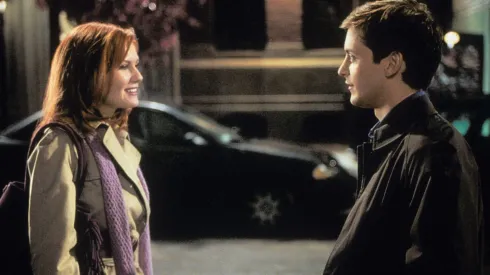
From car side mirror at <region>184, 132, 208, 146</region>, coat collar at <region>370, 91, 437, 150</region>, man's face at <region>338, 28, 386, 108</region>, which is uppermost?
man's face at <region>338, 28, 386, 108</region>

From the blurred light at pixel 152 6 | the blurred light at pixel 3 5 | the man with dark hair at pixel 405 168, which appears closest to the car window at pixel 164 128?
the blurred light at pixel 152 6

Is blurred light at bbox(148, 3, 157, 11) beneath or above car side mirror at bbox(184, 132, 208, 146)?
above

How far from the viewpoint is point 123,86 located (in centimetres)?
244

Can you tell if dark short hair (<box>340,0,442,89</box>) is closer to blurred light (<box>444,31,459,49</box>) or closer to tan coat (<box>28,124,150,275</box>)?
tan coat (<box>28,124,150,275</box>)

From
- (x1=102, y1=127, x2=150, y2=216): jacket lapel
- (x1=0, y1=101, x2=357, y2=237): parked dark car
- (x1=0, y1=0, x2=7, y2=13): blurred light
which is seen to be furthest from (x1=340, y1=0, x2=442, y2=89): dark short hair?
(x1=0, y1=0, x2=7, y2=13): blurred light

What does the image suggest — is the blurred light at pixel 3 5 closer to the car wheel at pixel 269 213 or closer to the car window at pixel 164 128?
the car window at pixel 164 128

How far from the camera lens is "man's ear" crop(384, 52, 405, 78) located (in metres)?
2.04

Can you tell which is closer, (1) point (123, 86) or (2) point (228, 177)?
(1) point (123, 86)

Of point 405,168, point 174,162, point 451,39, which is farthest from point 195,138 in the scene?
point 405,168

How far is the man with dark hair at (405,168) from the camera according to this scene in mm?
1754

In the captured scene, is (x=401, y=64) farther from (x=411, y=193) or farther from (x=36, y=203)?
(x=36, y=203)

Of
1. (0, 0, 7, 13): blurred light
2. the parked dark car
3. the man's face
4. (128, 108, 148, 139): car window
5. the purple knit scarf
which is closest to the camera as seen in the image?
the man's face

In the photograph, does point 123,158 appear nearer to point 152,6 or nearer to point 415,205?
point 415,205

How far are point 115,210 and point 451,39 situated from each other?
179 inches
